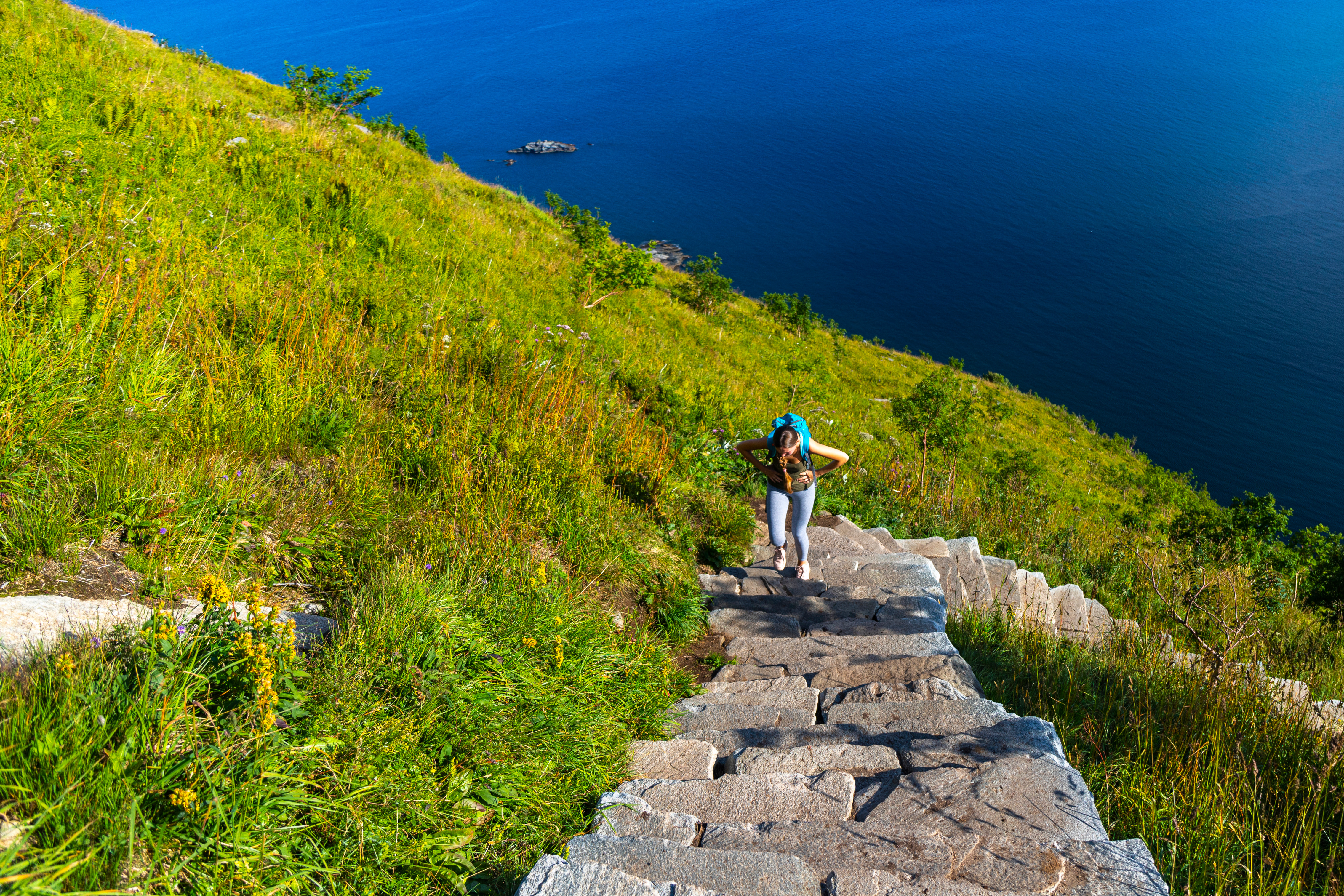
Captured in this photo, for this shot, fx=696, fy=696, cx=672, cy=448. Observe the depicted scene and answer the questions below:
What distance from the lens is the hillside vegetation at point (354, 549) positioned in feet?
7.21

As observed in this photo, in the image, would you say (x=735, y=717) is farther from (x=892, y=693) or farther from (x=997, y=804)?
(x=997, y=804)

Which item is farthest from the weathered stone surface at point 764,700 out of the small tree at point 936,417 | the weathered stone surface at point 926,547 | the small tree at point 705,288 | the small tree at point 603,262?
the small tree at point 705,288

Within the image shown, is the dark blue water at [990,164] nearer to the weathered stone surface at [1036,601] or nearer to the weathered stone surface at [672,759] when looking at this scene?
the weathered stone surface at [672,759]

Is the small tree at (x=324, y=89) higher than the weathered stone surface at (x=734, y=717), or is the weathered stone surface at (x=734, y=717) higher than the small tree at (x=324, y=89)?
the small tree at (x=324, y=89)

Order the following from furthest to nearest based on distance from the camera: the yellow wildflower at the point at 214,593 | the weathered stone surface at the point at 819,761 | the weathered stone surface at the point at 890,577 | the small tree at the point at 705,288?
the small tree at the point at 705,288, the weathered stone surface at the point at 890,577, the weathered stone surface at the point at 819,761, the yellow wildflower at the point at 214,593

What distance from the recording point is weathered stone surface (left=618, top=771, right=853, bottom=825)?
9.84 ft

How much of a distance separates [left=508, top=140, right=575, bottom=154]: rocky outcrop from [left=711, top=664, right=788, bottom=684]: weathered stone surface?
97293 mm

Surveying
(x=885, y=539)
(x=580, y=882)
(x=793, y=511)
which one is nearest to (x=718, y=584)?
(x=793, y=511)

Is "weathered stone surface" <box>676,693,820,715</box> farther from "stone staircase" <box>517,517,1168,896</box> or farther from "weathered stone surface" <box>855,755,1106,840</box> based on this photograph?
"weathered stone surface" <box>855,755,1106,840</box>

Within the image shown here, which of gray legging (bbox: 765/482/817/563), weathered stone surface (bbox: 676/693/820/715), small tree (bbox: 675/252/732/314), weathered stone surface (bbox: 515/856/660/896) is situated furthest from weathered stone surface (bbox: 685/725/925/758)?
small tree (bbox: 675/252/732/314)

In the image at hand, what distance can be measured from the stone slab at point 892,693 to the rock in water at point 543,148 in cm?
9809

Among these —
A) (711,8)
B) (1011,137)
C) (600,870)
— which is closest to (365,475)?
(600,870)

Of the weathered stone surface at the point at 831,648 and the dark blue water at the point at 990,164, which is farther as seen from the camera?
the dark blue water at the point at 990,164

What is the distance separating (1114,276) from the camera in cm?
7544
